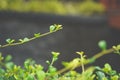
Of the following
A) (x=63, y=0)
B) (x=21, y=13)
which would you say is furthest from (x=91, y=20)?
(x=21, y=13)

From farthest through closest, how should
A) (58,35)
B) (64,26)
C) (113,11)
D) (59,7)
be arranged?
(113,11), (59,7), (64,26), (58,35)

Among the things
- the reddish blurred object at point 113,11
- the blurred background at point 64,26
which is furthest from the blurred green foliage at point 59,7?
the reddish blurred object at point 113,11

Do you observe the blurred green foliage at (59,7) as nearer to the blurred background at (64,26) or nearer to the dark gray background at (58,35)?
the blurred background at (64,26)

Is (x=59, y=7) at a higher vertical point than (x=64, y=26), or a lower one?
higher

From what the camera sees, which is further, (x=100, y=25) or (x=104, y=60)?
(x=100, y=25)

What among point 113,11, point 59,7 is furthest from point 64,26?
point 113,11

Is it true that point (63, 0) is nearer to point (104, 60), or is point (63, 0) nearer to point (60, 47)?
point (60, 47)

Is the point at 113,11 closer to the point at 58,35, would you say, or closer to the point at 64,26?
the point at 64,26
